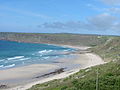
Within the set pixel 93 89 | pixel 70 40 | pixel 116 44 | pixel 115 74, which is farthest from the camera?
pixel 70 40

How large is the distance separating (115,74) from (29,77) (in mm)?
22054

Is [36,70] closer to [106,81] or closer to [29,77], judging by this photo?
[29,77]

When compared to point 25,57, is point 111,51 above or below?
above

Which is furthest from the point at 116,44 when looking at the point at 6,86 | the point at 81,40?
the point at 81,40

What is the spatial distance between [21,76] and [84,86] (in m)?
25.6

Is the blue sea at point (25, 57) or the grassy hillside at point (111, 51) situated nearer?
the blue sea at point (25, 57)

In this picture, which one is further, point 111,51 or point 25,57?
point 25,57

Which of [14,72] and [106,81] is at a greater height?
[106,81]

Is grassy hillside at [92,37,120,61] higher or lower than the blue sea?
higher

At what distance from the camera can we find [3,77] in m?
42.9

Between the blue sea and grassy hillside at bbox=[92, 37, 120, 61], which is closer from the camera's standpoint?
the blue sea

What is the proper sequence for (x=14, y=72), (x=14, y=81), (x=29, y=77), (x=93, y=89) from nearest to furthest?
(x=93, y=89)
(x=14, y=81)
(x=29, y=77)
(x=14, y=72)

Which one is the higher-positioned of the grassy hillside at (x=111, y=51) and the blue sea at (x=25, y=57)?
the grassy hillside at (x=111, y=51)

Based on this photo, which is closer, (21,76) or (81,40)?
(21,76)
